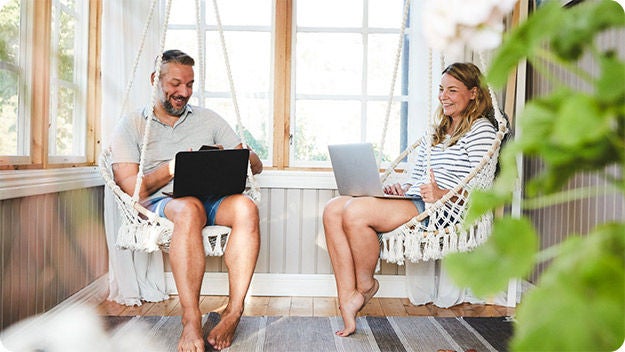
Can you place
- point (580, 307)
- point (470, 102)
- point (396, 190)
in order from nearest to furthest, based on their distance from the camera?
point (580, 307), point (470, 102), point (396, 190)

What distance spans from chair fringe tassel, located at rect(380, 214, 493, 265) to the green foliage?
1.89m

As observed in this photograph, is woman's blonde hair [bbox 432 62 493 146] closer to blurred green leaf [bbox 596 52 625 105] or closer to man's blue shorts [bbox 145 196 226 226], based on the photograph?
man's blue shorts [bbox 145 196 226 226]

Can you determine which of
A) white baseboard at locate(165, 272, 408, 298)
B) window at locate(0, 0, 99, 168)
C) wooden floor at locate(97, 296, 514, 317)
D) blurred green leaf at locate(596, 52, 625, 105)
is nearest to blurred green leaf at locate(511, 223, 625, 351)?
blurred green leaf at locate(596, 52, 625, 105)

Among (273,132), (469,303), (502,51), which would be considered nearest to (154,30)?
(273,132)

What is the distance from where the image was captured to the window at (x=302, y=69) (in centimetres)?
340

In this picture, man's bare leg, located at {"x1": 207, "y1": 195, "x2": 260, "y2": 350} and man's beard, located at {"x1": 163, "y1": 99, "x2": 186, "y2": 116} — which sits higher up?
man's beard, located at {"x1": 163, "y1": 99, "x2": 186, "y2": 116}

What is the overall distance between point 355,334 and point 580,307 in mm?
2204

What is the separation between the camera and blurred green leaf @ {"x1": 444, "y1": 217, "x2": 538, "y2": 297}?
437 millimetres

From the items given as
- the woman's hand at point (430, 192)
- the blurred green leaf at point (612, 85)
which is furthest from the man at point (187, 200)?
the blurred green leaf at point (612, 85)

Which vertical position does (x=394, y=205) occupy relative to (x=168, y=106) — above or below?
below

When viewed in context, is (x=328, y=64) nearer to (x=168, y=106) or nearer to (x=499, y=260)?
(x=168, y=106)

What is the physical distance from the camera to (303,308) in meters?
3.04

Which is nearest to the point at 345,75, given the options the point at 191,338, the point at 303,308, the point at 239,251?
the point at 303,308

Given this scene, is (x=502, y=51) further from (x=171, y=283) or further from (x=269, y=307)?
(x=171, y=283)
